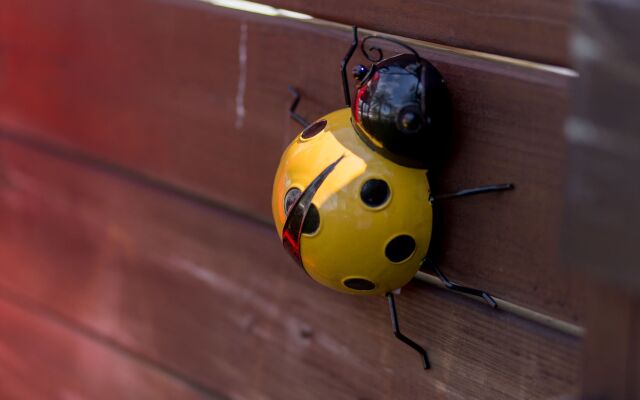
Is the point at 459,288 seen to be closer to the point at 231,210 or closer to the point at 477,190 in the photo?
the point at 477,190

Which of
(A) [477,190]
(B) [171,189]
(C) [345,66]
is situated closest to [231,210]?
(B) [171,189]

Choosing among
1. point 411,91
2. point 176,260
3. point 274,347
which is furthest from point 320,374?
point 411,91

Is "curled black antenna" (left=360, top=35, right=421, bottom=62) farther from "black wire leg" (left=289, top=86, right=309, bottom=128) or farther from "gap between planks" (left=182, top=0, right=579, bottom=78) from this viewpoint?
"black wire leg" (left=289, top=86, right=309, bottom=128)

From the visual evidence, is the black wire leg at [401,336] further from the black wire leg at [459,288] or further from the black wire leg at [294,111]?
the black wire leg at [294,111]

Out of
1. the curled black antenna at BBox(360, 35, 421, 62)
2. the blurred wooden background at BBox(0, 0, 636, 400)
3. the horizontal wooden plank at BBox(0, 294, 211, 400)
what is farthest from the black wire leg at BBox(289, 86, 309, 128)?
the horizontal wooden plank at BBox(0, 294, 211, 400)

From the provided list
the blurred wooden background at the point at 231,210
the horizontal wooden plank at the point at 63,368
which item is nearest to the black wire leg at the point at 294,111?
the blurred wooden background at the point at 231,210

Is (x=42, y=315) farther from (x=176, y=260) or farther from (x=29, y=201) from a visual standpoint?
(x=176, y=260)
